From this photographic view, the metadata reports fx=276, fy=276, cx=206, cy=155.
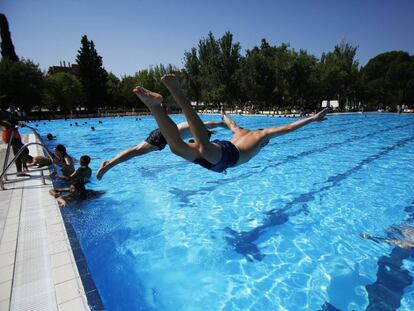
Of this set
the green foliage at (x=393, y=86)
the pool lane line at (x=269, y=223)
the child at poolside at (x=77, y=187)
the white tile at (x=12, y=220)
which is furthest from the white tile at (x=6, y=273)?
the green foliage at (x=393, y=86)

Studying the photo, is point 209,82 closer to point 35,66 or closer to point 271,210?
point 35,66

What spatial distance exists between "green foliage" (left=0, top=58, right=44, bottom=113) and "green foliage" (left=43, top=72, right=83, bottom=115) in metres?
2.48

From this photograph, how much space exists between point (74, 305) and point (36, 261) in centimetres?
123

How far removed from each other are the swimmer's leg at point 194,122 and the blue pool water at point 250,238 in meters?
2.23

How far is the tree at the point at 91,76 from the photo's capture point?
51.4 m

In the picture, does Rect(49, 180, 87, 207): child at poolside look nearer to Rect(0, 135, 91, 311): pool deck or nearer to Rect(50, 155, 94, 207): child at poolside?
Rect(50, 155, 94, 207): child at poolside

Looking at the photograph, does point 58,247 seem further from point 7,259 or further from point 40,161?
point 40,161

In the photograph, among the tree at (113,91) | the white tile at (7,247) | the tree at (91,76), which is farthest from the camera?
the tree at (113,91)

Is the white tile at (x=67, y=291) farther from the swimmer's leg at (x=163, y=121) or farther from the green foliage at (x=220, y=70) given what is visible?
the green foliage at (x=220, y=70)

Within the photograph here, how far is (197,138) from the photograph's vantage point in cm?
334

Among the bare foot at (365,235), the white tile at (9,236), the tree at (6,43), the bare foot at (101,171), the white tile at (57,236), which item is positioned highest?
the tree at (6,43)

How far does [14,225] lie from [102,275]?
71.5 inches

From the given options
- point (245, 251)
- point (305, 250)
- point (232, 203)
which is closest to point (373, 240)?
point (305, 250)

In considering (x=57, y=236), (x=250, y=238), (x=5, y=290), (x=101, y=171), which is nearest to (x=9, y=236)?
(x=57, y=236)
